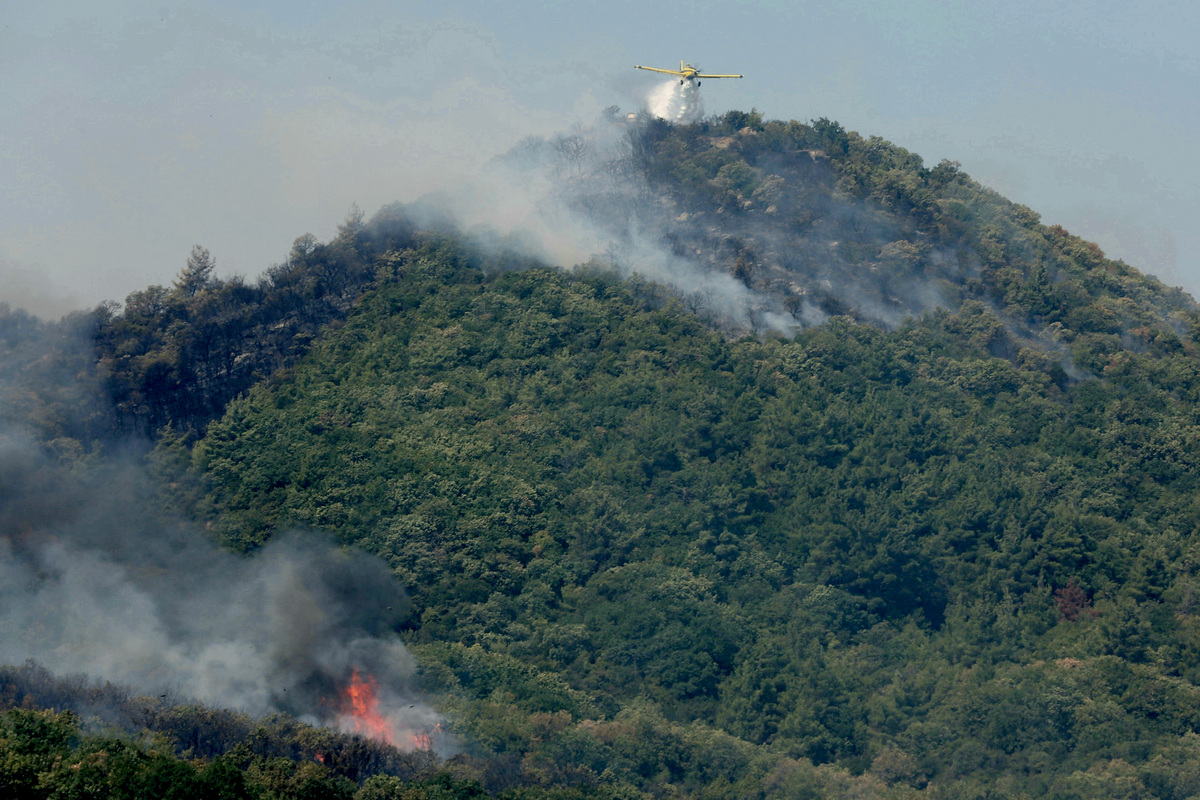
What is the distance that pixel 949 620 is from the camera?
A: 403 ft

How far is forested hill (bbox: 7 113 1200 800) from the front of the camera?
356 ft

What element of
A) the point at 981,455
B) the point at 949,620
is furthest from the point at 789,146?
the point at 949,620

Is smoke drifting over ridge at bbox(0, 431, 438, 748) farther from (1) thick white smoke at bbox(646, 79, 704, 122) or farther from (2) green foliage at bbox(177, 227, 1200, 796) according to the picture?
(1) thick white smoke at bbox(646, 79, 704, 122)

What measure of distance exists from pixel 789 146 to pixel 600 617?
216 ft

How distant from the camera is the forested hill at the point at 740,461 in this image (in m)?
108

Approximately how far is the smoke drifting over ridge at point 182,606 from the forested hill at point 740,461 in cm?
334

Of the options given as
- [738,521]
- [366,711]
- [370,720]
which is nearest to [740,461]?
[738,521]

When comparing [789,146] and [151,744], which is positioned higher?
[789,146]

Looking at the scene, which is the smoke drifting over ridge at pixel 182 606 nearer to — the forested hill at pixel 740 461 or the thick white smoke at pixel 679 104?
the forested hill at pixel 740 461

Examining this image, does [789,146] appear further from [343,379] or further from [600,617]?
[600,617]

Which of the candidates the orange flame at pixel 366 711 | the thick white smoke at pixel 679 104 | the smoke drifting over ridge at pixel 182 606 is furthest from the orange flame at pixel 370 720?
the thick white smoke at pixel 679 104

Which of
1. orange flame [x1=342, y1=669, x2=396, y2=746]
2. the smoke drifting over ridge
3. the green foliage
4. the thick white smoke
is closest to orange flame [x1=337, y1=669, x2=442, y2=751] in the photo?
orange flame [x1=342, y1=669, x2=396, y2=746]

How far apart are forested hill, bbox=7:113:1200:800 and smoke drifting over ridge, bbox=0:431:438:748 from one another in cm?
334

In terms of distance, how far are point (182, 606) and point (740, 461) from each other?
47676 mm
